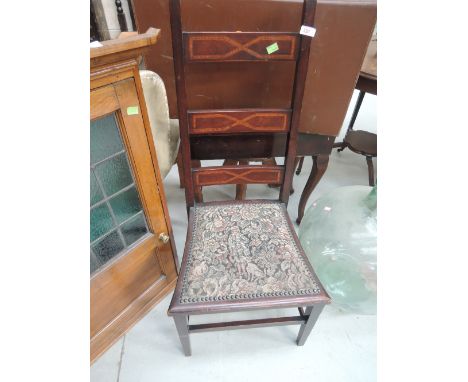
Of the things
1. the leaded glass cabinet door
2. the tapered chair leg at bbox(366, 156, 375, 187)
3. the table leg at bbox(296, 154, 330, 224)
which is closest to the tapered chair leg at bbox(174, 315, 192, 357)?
the leaded glass cabinet door

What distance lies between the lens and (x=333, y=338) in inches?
45.3

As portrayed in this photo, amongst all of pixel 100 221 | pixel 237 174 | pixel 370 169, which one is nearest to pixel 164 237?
pixel 100 221

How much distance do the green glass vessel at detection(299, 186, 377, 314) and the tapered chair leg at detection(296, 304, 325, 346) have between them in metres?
0.23

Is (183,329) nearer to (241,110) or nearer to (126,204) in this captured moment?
(126,204)

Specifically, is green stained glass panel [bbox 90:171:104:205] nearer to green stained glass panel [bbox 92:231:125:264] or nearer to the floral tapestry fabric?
green stained glass panel [bbox 92:231:125:264]

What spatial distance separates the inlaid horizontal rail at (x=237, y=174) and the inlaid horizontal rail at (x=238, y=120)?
155 millimetres

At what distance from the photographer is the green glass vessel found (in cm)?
104

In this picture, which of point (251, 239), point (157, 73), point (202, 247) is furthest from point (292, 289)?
point (157, 73)

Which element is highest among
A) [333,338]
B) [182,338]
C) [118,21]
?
[118,21]

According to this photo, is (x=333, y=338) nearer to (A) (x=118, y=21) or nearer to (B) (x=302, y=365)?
(B) (x=302, y=365)

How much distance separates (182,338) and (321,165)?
93cm

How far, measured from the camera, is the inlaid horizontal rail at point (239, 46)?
0.77 meters

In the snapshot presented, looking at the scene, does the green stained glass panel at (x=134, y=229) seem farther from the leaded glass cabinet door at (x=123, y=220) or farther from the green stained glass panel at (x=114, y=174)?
the green stained glass panel at (x=114, y=174)

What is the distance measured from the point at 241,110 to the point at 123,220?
533 mm
